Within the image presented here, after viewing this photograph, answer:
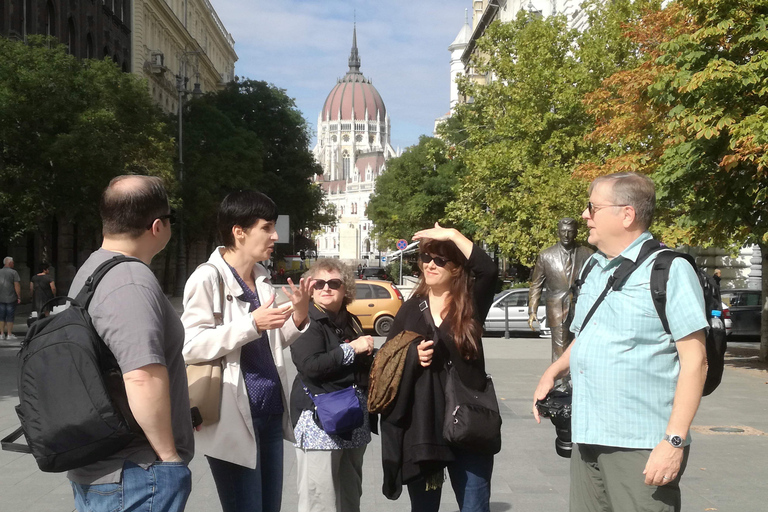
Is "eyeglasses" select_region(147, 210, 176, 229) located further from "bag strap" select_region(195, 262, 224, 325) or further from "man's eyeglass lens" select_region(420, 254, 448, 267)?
"man's eyeglass lens" select_region(420, 254, 448, 267)

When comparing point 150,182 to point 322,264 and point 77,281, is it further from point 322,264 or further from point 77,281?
point 322,264

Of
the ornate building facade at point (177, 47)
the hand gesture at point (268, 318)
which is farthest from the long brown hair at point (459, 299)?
the ornate building facade at point (177, 47)

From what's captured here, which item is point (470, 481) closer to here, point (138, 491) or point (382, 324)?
point (138, 491)

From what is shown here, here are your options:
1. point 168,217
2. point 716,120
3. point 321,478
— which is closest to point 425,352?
point 321,478

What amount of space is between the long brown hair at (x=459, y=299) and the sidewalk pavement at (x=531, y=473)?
2195 millimetres

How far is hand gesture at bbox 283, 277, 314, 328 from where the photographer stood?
3906mm

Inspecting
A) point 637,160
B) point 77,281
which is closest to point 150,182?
point 77,281

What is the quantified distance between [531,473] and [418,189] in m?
53.4

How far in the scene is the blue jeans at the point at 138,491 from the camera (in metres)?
2.64

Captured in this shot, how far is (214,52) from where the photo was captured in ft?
254

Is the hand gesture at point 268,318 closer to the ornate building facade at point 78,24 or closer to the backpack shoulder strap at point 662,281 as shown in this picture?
the backpack shoulder strap at point 662,281

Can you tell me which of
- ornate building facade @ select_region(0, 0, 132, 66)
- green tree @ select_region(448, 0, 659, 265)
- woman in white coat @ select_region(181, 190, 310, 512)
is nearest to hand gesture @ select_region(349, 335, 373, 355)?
woman in white coat @ select_region(181, 190, 310, 512)

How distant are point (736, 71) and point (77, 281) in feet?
36.4

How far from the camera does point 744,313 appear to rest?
21172 millimetres
